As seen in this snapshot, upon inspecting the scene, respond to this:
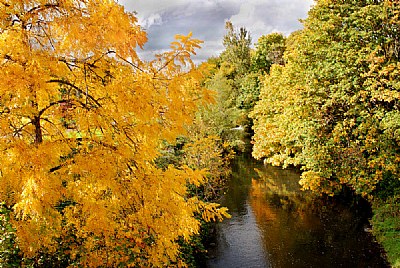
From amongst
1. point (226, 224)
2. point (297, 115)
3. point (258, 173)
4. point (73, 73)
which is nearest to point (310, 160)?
point (297, 115)

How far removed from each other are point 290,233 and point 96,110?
449 inches

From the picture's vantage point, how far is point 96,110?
173 inches

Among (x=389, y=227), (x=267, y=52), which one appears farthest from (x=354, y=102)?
(x=267, y=52)

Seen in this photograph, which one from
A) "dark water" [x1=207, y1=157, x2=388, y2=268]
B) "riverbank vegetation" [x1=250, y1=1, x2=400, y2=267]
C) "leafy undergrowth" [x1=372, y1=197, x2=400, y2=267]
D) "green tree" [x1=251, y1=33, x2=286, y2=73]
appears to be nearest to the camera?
"leafy undergrowth" [x1=372, y1=197, x2=400, y2=267]

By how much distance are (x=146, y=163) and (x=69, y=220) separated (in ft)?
4.96

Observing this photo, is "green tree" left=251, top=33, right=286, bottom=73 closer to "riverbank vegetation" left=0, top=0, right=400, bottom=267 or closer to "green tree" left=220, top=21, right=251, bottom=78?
"green tree" left=220, top=21, right=251, bottom=78

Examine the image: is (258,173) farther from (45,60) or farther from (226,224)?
(45,60)

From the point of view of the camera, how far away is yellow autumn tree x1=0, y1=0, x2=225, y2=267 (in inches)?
165

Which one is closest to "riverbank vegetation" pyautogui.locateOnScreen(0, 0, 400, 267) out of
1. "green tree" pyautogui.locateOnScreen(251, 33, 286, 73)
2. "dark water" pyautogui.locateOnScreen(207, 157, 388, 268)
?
"dark water" pyautogui.locateOnScreen(207, 157, 388, 268)

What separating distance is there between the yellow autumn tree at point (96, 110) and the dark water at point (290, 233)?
25.8 feet

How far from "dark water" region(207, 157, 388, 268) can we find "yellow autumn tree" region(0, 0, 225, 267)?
7857mm

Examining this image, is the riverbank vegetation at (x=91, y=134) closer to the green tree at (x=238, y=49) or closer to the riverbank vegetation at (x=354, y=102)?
the riverbank vegetation at (x=354, y=102)

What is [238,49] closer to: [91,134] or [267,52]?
[267,52]

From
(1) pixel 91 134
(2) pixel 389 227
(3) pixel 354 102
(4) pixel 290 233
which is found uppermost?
(3) pixel 354 102
